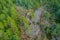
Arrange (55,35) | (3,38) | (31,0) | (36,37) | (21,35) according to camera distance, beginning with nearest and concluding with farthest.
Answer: (3,38)
(21,35)
(36,37)
(55,35)
(31,0)

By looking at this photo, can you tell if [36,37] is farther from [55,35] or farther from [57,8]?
[57,8]

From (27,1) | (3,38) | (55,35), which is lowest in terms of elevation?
(55,35)

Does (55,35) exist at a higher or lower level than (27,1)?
lower

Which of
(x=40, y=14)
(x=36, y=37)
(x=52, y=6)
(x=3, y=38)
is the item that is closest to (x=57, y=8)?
(x=52, y=6)

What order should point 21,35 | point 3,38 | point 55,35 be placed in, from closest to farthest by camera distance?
point 3,38, point 21,35, point 55,35

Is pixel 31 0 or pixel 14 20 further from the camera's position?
pixel 31 0

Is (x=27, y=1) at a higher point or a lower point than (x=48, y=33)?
higher

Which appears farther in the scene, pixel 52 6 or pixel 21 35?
pixel 52 6

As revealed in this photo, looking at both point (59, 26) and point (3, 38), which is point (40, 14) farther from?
point (3, 38)

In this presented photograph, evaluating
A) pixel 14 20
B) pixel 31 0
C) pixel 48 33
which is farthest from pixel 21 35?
pixel 31 0

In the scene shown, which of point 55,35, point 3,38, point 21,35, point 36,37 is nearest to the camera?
point 3,38
